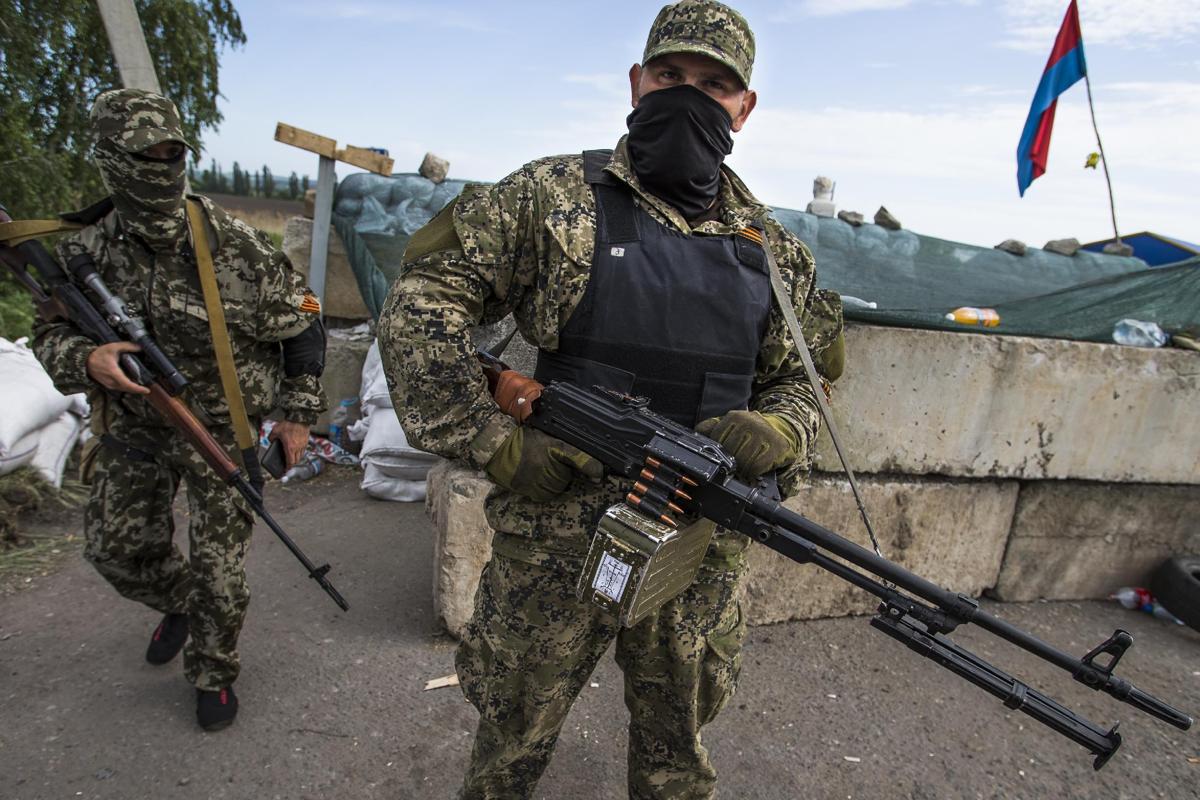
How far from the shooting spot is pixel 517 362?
3543mm

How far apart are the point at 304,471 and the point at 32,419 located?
1.49 meters

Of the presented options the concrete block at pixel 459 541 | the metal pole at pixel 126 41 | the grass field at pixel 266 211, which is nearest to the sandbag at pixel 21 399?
the metal pole at pixel 126 41

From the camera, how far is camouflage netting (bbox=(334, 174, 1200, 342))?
382 centimetres

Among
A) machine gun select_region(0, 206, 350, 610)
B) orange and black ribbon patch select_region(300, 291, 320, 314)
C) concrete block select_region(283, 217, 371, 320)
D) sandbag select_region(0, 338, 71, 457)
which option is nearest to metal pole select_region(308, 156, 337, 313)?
concrete block select_region(283, 217, 371, 320)

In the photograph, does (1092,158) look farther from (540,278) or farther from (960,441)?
(540,278)

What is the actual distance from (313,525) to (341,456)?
39.6 inches

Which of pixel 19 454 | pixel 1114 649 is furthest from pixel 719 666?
pixel 19 454

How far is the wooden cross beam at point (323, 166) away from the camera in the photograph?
4805 millimetres

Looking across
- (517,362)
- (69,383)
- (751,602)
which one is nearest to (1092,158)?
(751,602)

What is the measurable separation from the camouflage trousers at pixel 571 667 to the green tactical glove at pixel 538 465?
21 centimetres

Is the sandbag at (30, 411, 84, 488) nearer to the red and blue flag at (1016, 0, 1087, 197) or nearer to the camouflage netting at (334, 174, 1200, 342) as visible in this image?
the camouflage netting at (334, 174, 1200, 342)

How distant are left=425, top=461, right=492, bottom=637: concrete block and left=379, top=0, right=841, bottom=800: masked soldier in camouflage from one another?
1208 mm

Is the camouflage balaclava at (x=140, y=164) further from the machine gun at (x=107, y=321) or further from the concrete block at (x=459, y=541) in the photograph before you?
the concrete block at (x=459, y=541)

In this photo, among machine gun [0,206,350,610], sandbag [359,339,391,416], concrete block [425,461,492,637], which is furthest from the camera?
sandbag [359,339,391,416]
